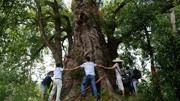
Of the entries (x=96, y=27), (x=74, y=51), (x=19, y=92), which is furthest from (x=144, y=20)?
(x=19, y=92)

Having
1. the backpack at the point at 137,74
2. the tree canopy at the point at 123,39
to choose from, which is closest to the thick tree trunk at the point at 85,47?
the tree canopy at the point at 123,39

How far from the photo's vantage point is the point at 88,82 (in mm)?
7184

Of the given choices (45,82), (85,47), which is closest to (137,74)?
(85,47)

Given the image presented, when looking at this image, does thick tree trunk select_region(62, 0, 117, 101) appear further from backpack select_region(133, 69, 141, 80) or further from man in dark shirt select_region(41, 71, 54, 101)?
backpack select_region(133, 69, 141, 80)

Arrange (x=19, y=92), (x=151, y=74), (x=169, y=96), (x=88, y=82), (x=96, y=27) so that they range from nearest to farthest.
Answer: (x=169, y=96)
(x=151, y=74)
(x=19, y=92)
(x=88, y=82)
(x=96, y=27)

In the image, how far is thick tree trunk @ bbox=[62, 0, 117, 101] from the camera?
7.23 meters

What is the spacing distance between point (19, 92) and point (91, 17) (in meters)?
5.49

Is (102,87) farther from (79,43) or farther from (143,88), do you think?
(79,43)

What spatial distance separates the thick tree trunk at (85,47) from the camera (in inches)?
285

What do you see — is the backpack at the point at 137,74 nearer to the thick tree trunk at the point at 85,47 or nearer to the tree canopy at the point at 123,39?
the tree canopy at the point at 123,39

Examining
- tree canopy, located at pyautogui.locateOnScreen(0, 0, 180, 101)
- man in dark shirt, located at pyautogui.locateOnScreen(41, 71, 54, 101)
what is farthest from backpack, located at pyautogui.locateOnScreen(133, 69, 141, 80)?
man in dark shirt, located at pyautogui.locateOnScreen(41, 71, 54, 101)

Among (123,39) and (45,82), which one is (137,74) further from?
(45,82)

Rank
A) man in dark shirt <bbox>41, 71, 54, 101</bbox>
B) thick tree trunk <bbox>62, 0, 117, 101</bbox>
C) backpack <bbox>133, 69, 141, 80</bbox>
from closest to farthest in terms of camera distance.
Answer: thick tree trunk <bbox>62, 0, 117, 101</bbox> < man in dark shirt <bbox>41, 71, 54, 101</bbox> < backpack <bbox>133, 69, 141, 80</bbox>

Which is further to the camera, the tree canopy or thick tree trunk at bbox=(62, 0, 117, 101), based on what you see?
thick tree trunk at bbox=(62, 0, 117, 101)
